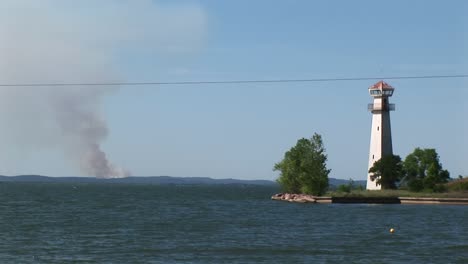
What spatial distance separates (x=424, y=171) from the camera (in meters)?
119

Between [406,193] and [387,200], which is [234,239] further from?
[406,193]

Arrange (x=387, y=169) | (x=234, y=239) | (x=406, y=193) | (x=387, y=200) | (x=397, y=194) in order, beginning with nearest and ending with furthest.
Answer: (x=234, y=239) < (x=387, y=200) < (x=387, y=169) < (x=397, y=194) < (x=406, y=193)

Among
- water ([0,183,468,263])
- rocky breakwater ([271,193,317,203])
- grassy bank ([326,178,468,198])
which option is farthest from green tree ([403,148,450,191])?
water ([0,183,468,263])

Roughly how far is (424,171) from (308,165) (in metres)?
18.6

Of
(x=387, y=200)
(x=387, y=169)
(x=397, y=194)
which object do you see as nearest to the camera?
(x=387, y=200)

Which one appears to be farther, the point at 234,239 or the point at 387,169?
the point at 387,169

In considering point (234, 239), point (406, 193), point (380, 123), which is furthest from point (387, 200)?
point (234, 239)

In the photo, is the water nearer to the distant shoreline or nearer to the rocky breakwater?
the distant shoreline

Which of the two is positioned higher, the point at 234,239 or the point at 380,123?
the point at 380,123

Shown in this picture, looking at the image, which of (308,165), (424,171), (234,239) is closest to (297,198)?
(308,165)

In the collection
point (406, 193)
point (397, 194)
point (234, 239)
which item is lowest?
point (234, 239)

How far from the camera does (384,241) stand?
50.2 meters

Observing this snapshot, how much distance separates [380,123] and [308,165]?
13.4m

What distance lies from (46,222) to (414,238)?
1264 inches
